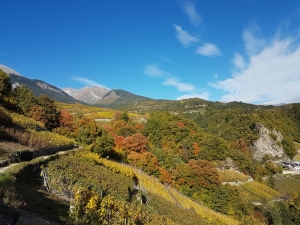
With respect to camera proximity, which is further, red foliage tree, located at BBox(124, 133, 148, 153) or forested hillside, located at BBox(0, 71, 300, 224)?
red foliage tree, located at BBox(124, 133, 148, 153)

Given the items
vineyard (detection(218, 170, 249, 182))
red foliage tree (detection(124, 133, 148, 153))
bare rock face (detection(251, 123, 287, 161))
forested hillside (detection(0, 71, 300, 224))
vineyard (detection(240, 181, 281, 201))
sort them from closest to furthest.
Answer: forested hillside (detection(0, 71, 300, 224)) < red foliage tree (detection(124, 133, 148, 153)) < vineyard (detection(240, 181, 281, 201)) < vineyard (detection(218, 170, 249, 182)) < bare rock face (detection(251, 123, 287, 161))

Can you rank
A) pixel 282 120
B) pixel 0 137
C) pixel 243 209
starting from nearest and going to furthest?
pixel 0 137 → pixel 243 209 → pixel 282 120

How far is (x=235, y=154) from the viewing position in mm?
77062

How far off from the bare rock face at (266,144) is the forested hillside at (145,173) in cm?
201

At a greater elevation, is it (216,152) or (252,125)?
(252,125)

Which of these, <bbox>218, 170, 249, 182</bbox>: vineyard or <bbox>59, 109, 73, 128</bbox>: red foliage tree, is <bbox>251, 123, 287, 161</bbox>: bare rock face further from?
<bbox>59, 109, 73, 128</bbox>: red foliage tree

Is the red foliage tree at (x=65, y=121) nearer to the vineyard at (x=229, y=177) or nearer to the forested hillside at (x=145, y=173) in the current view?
the forested hillside at (x=145, y=173)

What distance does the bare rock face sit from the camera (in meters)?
107

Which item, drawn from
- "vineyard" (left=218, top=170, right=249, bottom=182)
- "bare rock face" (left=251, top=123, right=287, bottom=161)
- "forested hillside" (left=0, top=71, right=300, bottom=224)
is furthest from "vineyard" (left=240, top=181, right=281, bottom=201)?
"bare rock face" (left=251, top=123, right=287, bottom=161)

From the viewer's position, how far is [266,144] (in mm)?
109750

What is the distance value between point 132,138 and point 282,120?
121226 millimetres

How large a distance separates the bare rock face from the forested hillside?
201 centimetres

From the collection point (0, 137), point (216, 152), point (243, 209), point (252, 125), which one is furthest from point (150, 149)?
point (252, 125)

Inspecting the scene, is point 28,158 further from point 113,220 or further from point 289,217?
point 289,217
